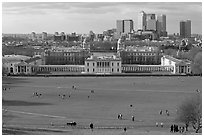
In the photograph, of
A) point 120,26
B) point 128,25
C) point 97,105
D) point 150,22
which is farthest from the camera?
point 120,26

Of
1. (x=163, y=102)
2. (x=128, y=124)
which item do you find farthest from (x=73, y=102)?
(x=128, y=124)

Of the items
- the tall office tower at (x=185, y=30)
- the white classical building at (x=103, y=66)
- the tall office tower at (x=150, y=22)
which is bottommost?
the white classical building at (x=103, y=66)

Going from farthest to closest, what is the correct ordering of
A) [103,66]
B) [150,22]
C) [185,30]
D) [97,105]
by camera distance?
[150,22] < [185,30] < [103,66] < [97,105]

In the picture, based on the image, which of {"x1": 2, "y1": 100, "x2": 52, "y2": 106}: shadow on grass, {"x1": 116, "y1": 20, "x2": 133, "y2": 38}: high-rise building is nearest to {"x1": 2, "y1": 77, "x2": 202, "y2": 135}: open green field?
{"x1": 2, "y1": 100, "x2": 52, "y2": 106}: shadow on grass

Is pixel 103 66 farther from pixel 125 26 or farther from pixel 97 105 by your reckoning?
pixel 125 26

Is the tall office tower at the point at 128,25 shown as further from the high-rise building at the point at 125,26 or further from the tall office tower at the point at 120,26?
the tall office tower at the point at 120,26

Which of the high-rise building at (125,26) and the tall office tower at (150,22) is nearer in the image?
the tall office tower at (150,22)

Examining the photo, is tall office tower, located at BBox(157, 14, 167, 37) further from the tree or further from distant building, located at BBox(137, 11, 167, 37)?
the tree

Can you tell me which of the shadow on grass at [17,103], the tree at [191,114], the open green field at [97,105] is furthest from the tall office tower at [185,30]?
the tree at [191,114]

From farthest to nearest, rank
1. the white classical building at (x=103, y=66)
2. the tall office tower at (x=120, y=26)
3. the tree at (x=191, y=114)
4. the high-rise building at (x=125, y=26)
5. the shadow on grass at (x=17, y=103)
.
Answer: the high-rise building at (x=125, y=26), the tall office tower at (x=120, y=26), the white classical building at (x=103, y=66), the shadow on grass at (x=17, y=103), the tree at (x=191, y=114)

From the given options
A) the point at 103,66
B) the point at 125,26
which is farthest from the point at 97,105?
the point at 125,26
